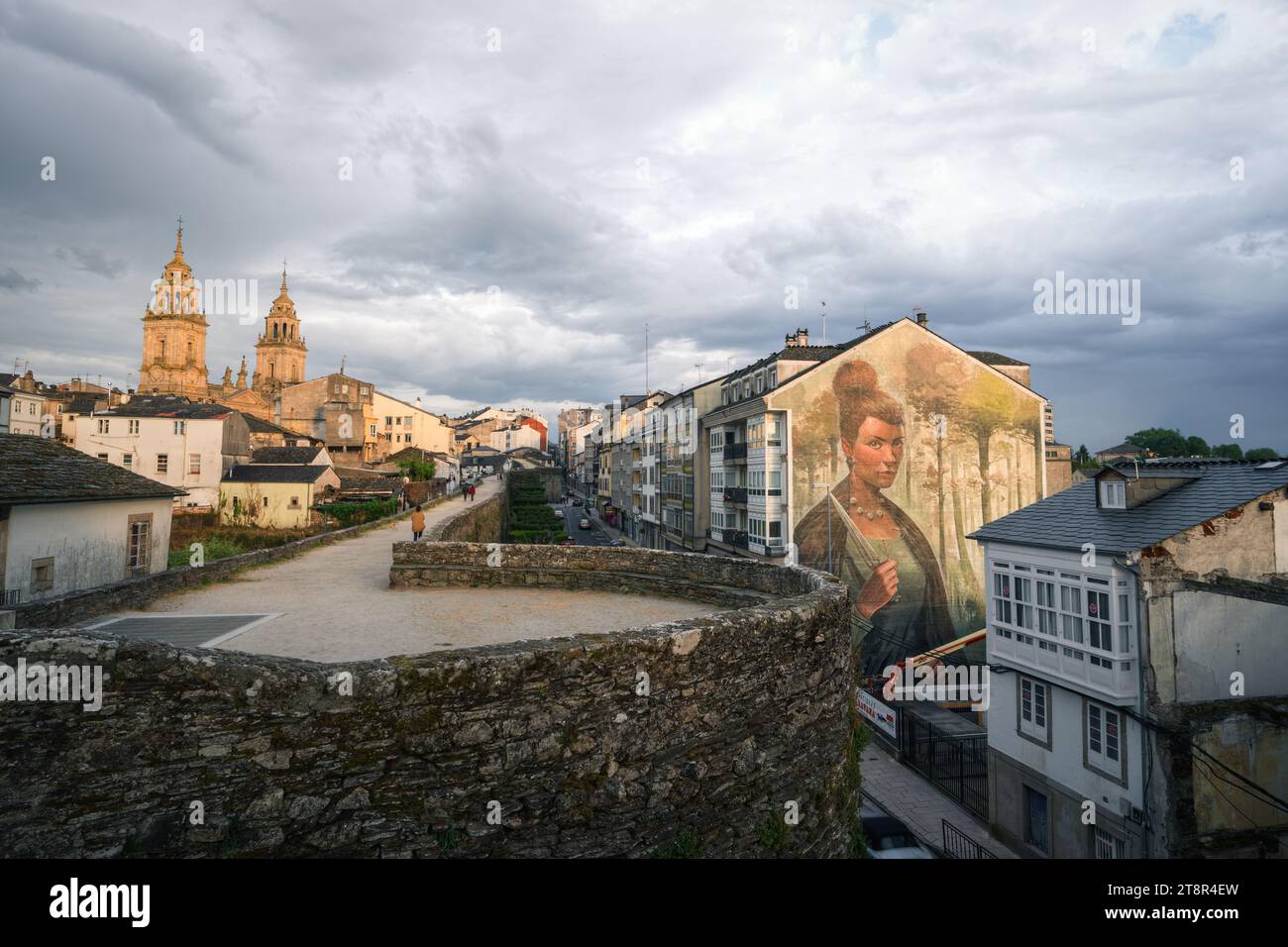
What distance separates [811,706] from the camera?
24.6 feet

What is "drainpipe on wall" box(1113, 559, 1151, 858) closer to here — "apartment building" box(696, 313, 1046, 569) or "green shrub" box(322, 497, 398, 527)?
"apartment building" box(696, 313, 1046, 569)

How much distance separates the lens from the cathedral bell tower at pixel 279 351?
13025 centimetres

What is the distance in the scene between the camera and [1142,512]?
17.7m

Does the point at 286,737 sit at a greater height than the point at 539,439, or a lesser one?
lesser

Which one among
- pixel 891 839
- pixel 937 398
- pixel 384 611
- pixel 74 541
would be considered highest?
pixel 937 398

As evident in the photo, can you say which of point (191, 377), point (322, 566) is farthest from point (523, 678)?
point (191, 377)

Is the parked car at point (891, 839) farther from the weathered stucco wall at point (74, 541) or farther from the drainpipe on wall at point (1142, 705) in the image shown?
the weathered stucco wall at point (74, 541)

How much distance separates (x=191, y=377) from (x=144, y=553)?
12661 centimetres

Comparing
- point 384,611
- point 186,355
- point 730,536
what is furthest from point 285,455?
point 186,355

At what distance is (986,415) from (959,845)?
27.7 m

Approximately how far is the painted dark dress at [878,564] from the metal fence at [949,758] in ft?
36.0

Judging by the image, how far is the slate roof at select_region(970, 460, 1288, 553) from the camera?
16.1 metres

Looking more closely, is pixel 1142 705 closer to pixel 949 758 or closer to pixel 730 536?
pixel 949 758
